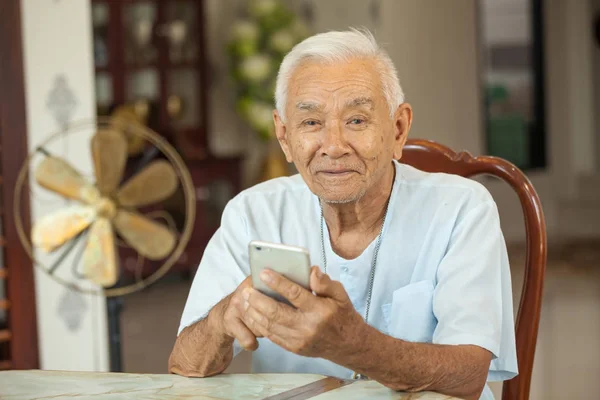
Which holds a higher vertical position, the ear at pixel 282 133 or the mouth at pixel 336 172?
the ear at pixel 282 133

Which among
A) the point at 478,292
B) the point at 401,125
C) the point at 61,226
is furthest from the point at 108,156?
the point at 478,292

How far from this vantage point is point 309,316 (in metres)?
1.23

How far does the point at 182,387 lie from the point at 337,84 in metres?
0.57

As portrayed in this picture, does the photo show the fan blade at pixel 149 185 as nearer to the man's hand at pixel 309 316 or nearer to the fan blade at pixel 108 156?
the fan blade at pixel 108 156

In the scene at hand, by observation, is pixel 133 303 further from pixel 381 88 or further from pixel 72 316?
pixel 381 88

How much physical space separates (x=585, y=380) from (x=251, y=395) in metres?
2.87

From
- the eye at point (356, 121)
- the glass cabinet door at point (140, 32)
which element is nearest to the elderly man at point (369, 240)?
the eye at point (356, 121)

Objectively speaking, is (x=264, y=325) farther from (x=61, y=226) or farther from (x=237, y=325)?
(x=61, y=226)

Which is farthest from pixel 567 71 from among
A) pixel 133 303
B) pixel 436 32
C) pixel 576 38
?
pixel 133 303

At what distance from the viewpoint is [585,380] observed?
3.89m

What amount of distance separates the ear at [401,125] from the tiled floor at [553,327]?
2.24m

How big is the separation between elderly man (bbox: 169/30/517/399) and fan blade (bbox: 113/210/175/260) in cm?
139

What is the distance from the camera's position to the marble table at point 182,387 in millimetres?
1358

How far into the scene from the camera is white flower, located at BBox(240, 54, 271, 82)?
6582 millimetres
